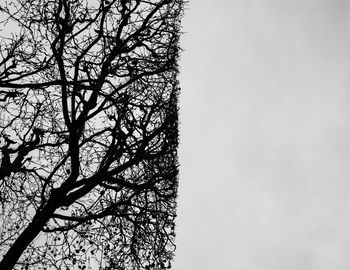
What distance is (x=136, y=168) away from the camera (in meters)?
8.98

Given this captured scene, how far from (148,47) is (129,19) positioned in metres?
0.81

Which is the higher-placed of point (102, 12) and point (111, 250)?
point (102, 12)

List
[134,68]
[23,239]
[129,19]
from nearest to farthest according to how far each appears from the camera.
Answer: [23,239]
[134,68]
[129,19]

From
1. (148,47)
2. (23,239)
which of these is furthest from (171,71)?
(23,239)

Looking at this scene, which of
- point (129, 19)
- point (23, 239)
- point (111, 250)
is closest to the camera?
point (23, 239)

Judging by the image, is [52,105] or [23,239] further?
[52,105]

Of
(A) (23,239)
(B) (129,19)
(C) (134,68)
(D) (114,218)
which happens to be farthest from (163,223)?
(B) (129,19)

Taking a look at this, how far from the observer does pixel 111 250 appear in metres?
8.00

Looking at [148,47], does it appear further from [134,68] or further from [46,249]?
[46,249]

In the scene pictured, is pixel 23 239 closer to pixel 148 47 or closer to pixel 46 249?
pixel 46 249

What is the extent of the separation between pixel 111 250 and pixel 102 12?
540 centimetres

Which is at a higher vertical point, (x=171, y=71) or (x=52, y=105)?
(x=171, y=71)

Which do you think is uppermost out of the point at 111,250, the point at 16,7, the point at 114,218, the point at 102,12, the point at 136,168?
the point at 102,12

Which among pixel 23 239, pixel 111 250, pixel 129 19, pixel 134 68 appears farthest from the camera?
pixel 129 19
